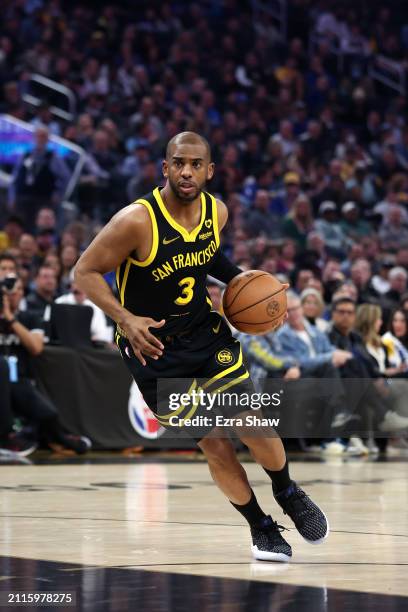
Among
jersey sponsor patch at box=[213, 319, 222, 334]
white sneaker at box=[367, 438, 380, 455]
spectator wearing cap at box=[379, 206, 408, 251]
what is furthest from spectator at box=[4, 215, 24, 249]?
jersey sponsor patch at box=[213, 319, 222, 334]

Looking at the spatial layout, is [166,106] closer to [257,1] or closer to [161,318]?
[257,1]

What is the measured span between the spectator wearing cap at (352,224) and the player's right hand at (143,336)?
43.7 feet

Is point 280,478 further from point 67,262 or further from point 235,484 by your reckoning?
point 67,262

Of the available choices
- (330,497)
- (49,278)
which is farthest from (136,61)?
(330,497)

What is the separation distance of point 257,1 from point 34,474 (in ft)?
60.2

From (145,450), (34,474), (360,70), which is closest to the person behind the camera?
(34,474)

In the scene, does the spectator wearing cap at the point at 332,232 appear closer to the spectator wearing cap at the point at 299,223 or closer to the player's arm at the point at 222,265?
the spectator wearing cap at the point at 299,223

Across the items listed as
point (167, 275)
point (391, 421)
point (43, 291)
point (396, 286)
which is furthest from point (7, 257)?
point (167, 275)

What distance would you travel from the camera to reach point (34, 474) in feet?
34.4

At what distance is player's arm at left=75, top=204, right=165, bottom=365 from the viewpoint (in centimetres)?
580

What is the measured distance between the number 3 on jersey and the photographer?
6.08 m

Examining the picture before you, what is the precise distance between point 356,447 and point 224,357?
8038 mm

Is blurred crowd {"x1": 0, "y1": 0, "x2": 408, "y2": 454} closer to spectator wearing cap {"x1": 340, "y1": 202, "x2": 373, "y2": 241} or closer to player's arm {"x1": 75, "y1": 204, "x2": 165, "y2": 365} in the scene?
spectator wearing cap {"x1": 340, "y1": 202, "x2": 373, "y2": 241}

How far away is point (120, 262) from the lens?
5.89 metres
